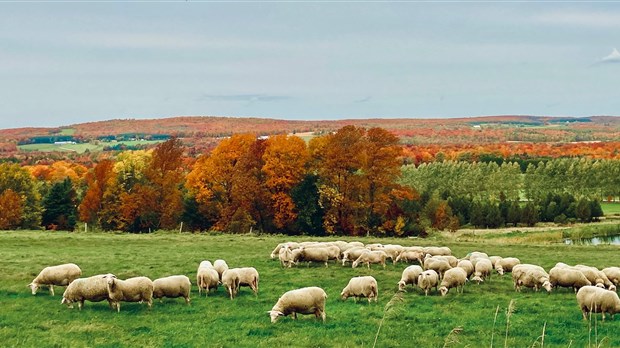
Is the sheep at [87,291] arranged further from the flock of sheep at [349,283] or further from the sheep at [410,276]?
the sheep at [410,276]

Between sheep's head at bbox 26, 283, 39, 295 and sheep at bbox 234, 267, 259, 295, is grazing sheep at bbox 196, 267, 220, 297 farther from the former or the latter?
sheep's head at bbox 26, 283, 39, 295

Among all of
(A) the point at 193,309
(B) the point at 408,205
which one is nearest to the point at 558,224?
(B) the point at 408,205

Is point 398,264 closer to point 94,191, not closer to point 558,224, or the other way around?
point 94,191

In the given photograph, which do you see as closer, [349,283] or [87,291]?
[87,291]

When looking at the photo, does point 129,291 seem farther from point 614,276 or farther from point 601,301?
point 614,276

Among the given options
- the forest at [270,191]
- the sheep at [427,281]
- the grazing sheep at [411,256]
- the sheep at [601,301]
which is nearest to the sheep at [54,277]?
the sheep at [427,281]

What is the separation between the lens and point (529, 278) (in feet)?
76.4

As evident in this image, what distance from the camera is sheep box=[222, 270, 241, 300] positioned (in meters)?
22.1

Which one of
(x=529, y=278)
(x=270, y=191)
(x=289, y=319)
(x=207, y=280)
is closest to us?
(x=289, y=319)

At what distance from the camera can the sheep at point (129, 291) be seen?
64.7 ft

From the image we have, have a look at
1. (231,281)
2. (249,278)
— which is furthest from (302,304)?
(249,278)

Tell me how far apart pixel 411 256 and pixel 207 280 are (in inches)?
444

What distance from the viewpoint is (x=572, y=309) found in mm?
19625

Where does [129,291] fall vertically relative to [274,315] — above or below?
above
